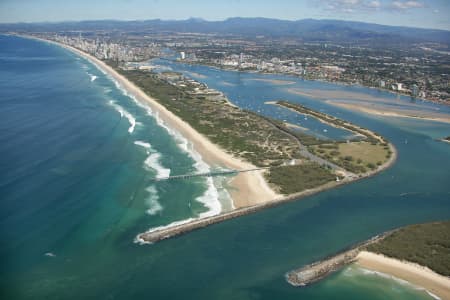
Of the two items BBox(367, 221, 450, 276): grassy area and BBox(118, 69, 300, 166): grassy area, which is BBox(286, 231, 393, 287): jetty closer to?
BBox(367, 221, 450, 276): grassy area

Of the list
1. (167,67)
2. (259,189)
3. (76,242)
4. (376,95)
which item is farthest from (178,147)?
(167,67)

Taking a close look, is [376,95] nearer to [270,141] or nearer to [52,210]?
[270,141]

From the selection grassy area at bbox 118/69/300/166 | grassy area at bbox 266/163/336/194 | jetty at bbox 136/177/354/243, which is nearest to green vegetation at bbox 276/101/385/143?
grassy area at bbox 118/69/300/166

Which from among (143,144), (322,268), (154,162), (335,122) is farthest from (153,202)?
(335,122)

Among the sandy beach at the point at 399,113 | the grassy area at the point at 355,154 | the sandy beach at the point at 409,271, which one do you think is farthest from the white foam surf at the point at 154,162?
the sandy beach at the point at 399,113

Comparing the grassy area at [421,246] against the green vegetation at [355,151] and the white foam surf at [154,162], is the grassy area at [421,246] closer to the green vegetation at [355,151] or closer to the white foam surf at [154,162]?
the green vegetation at [355,151]

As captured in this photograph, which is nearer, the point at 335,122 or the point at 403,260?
the point at 403,260

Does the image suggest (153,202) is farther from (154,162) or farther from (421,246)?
(421,246)
